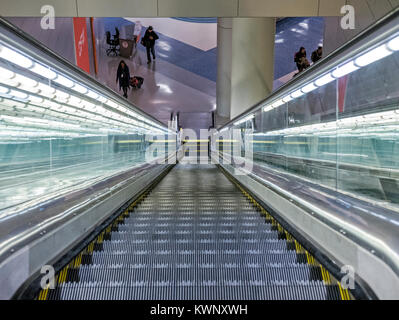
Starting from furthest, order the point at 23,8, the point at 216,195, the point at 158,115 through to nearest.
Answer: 1. the point at 158,115
2. the point at 23,8
3. the point at 216,195

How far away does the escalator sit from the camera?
203 centimetres

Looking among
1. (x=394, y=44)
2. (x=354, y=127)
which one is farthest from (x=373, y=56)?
(x=354, y=127)

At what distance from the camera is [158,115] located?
20688 mm

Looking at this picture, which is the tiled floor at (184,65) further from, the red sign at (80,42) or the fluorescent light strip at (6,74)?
the fluorescent light strip at (6,74)

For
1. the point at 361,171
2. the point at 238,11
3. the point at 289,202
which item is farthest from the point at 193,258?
the point at 238,11

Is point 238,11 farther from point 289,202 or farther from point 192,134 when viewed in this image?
point 192,134

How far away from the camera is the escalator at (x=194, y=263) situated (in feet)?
6.66

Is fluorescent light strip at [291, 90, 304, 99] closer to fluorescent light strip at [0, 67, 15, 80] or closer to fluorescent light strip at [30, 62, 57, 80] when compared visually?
fluorescent light strip at [30, 62, 57, 80]

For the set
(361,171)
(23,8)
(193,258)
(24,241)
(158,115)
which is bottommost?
(193,258)

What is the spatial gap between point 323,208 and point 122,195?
2558 mm

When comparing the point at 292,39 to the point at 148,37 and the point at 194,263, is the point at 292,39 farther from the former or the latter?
the point at 194,263

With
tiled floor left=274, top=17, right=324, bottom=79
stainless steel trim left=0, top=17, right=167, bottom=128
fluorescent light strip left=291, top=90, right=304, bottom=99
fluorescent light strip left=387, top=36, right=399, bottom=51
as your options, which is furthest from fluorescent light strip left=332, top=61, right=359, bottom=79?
tiled floor left=274, top=17, right=324, bottom=79

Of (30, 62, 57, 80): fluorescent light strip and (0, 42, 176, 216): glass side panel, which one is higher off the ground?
(30, 62, 57, 80): fluorescent light strip

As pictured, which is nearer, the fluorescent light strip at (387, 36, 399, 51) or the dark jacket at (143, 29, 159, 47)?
the fluorescent light strip at (387, 36, 399, 51)
